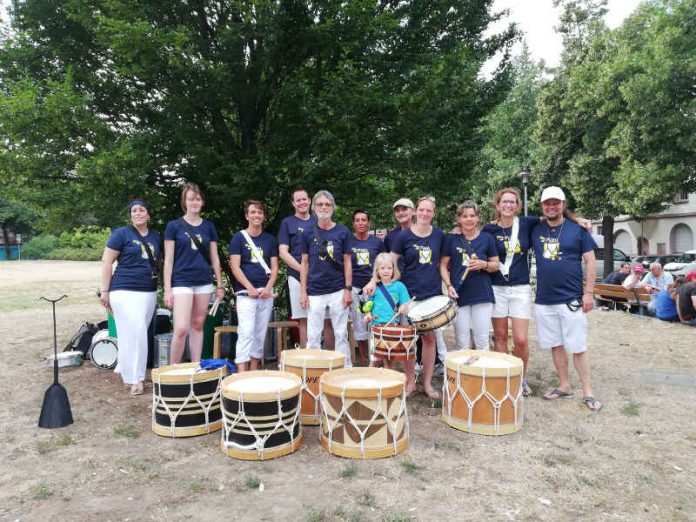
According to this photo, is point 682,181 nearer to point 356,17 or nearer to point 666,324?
point 666,324

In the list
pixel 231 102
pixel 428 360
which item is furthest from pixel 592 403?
pixel 231 102

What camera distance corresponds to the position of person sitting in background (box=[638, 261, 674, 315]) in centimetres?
1138

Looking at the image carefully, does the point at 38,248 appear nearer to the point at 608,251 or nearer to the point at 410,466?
the point at 608,251

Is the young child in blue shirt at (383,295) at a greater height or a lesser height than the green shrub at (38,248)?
lesser

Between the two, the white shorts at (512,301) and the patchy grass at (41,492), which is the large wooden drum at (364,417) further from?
the patchy grass at (41,492)

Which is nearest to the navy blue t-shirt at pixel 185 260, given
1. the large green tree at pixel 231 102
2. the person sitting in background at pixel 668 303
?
the large green tree at pixel 231 102

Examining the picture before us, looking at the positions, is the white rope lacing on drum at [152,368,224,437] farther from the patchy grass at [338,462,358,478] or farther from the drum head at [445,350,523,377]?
the drum head at [445,350,523,377]

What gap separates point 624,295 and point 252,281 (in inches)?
406

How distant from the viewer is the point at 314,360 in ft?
15.5

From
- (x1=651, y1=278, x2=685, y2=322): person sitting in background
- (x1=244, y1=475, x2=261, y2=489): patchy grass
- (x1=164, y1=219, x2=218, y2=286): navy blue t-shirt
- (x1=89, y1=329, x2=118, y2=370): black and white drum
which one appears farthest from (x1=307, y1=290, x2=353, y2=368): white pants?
(x1=651, y1=278, x2=685, y2=322): person sitting in background

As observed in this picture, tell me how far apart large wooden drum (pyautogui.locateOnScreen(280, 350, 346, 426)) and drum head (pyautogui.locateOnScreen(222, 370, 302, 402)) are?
29 centimetres

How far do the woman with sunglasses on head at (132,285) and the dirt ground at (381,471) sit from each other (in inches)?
24.2

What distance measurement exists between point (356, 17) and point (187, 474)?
562 cm

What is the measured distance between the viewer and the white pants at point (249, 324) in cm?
568
